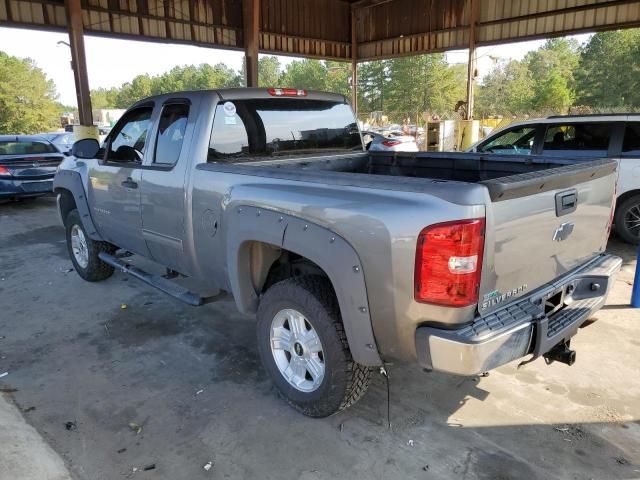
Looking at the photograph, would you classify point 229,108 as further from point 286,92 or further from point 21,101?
point 21,101

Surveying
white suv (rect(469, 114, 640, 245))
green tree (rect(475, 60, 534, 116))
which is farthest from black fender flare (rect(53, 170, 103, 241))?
green tree (rect(475, 60, 534, 116))

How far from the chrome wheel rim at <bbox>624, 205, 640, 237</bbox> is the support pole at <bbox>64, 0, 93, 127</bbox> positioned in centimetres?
1280

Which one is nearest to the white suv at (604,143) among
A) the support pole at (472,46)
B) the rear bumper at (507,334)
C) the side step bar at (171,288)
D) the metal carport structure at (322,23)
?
the rear bumper at (507,334)

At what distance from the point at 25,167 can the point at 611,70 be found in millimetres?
57524

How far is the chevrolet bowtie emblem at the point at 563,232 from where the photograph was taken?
2.70 m

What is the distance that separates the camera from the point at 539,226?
2537 millimetres

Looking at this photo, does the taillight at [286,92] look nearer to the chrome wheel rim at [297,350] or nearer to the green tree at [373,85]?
the chrome wheel rim at [297,350]

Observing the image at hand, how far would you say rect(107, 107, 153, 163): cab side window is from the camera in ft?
14.2

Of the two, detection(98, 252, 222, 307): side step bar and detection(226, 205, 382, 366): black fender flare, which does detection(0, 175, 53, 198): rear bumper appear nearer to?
detection(98, 252, 222, 307): side step bar

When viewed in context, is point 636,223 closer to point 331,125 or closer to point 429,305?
point 331,125

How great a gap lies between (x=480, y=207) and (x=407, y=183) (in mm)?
368


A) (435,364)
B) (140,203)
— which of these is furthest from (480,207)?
(140,203)

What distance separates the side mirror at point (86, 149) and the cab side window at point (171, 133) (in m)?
1.09

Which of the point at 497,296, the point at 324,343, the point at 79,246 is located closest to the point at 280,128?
the point at 324,343
